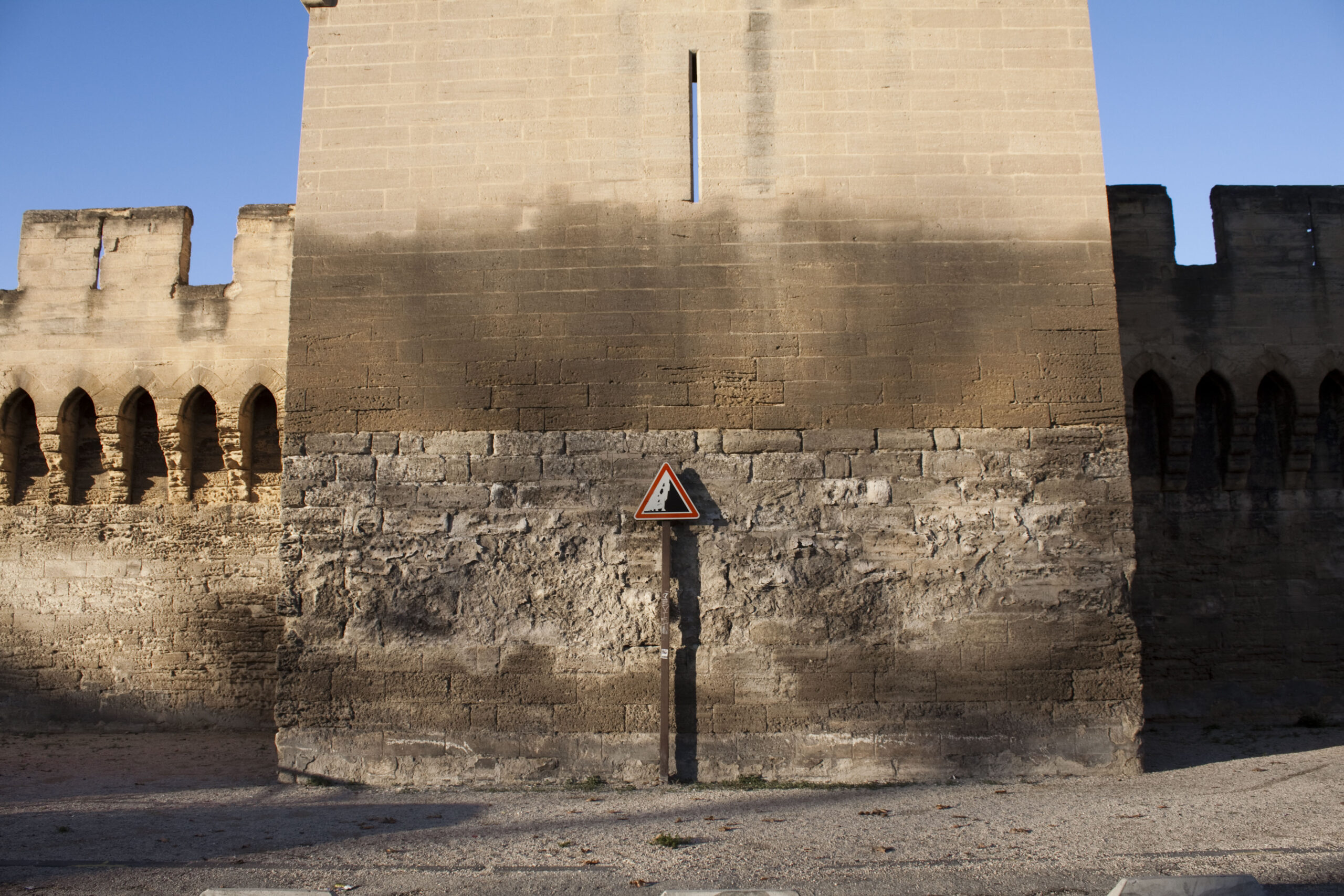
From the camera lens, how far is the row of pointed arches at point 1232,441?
806 centimetres

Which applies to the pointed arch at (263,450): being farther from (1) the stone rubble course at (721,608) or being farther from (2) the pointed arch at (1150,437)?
(2) the pointed arch at (1150,437)

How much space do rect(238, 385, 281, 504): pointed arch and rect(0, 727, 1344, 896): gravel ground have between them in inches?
120

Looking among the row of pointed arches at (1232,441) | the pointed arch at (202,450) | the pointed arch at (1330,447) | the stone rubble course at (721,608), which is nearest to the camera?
the stone rubble course at (721,608)

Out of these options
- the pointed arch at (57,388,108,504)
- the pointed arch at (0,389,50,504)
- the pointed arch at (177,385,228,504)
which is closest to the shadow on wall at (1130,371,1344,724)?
the pointed arch at (177,385,228,504)

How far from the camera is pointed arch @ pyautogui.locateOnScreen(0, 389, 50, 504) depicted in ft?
27.4

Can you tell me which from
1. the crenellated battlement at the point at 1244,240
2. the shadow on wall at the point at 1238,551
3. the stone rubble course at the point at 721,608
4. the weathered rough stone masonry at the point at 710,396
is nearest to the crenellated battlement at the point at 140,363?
the weathered rough stone masonry at the point at 710,396

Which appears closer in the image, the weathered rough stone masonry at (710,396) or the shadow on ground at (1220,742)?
the weathered rough stone masonry at (710,396)

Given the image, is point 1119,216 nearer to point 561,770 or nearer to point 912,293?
point 912,293

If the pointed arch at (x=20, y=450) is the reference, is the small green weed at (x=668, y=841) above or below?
below

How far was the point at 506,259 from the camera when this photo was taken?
570cm

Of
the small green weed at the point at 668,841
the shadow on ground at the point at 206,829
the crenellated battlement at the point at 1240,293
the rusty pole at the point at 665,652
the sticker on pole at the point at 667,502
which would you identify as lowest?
the shadow on ground at the point at 206,829

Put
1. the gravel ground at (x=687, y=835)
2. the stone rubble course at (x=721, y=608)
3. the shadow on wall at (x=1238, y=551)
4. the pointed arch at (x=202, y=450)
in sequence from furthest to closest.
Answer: the pointed arch at (x=202, y=450) → the shadow on wall at (x=1238, y=551) → the stone rubble course at (x=721, y=608) → the gravel ground at (x=687, y=835)

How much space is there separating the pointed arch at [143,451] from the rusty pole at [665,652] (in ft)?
18.5

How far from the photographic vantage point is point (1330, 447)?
8.20m
